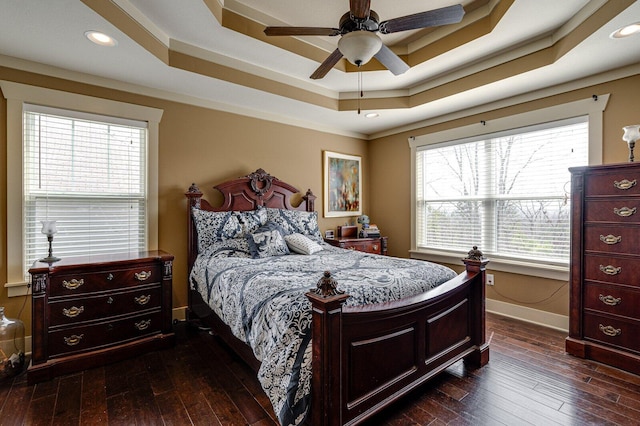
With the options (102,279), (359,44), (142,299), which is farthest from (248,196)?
(359,44)

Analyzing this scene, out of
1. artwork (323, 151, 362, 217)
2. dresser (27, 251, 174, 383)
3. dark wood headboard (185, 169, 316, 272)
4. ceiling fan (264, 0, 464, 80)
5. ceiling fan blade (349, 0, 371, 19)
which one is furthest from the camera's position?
artwork (323, 151, 362, 217)

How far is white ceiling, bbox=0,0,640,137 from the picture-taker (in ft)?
6.94

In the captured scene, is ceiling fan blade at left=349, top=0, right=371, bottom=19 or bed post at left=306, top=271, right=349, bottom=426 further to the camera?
ceiling fan blade at left=349, top=0, right=371, bottom=19

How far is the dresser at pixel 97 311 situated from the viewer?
2.23 m

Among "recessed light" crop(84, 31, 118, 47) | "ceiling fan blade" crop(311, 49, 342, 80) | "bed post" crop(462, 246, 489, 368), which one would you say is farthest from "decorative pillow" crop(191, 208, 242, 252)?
"bed post" crop(462, 246, 489, 368)

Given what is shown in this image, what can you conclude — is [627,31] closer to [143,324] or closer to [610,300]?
[610,300]

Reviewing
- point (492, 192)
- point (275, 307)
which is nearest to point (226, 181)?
point (275, 307)

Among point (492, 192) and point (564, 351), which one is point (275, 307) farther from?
point (492, 192)

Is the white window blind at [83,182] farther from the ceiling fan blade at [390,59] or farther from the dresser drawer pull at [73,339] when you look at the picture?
the ceiling fan blade at [390,59]

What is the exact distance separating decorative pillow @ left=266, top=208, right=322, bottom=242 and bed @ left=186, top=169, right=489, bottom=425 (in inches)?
8.9

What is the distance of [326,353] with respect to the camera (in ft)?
4.58

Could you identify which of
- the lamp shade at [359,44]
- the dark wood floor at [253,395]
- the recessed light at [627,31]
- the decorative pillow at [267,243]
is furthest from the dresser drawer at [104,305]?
the recessed light at [627,31]

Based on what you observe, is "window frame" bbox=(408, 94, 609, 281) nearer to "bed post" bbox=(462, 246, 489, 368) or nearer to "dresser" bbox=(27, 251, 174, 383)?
"bed post" bbox=(462, 246, 489, 368)

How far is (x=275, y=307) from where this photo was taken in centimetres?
166
